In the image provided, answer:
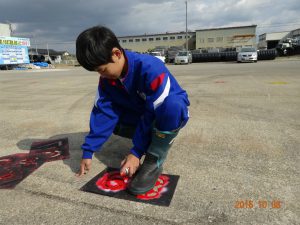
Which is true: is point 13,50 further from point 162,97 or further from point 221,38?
point 221,38

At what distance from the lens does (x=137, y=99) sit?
1930mm

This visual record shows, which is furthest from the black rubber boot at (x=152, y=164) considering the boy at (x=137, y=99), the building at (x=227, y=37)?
the building at (x=227, y=37)

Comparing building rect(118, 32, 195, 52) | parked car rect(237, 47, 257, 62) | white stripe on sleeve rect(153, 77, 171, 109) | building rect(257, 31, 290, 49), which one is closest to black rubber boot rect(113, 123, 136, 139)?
white stripe on sleeve rect(153, 77, 171, 109)

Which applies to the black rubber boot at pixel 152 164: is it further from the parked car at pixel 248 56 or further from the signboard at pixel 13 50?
the signboard at pixel 13 50

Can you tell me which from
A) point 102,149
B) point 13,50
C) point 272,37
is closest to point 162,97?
point 102,149

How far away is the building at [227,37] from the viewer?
5456 centimetres

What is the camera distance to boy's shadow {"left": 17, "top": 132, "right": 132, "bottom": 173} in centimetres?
226

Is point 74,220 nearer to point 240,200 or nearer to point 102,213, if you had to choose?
point 102,213

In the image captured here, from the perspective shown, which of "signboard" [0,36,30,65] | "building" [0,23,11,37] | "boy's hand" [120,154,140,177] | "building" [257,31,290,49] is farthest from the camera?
"building" [257,31,290,49]

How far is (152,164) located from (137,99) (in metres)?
0.48

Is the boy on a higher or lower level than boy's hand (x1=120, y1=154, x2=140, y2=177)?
higher

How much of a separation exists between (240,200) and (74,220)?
1.00m

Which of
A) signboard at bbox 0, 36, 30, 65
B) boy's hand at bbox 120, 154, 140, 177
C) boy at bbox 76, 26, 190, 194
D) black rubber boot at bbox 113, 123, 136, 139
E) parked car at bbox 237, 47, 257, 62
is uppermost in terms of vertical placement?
signboard at bbox 0, 36, 30, 65

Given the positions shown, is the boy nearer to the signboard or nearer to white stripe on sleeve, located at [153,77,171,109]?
white stripe on sleeve, located at [153,77,171,109]
